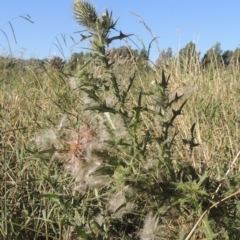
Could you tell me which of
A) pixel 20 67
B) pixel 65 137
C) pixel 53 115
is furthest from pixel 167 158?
pixel 20 67

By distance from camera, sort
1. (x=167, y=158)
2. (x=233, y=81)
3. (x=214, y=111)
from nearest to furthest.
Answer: (x=167, y=158) → (x=214, y=111) → (x=233, y=81)

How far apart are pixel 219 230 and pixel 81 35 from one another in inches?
30.0

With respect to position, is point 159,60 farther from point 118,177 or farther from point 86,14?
point 118,177

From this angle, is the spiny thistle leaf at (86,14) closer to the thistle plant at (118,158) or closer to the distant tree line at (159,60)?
the thistle plant at (118,158)

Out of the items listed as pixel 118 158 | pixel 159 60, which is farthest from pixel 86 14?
pixel 159 60

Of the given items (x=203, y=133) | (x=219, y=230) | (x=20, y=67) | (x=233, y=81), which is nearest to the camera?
(x=219, y=230)

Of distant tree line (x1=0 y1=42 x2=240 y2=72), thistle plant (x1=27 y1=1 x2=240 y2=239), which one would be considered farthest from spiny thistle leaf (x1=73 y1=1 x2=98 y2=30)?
distant tree line (x1=0 y1=42 x2=240 y2=72)

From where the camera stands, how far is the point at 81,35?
1.54m

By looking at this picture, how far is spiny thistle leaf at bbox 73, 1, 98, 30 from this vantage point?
1.56 meters

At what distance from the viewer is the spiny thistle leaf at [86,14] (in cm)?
156

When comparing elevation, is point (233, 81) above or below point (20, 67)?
below

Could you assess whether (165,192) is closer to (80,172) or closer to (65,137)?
(80,172)

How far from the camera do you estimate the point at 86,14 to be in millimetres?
1565

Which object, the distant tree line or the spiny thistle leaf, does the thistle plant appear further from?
the distant tree line
